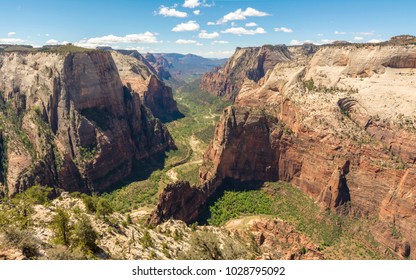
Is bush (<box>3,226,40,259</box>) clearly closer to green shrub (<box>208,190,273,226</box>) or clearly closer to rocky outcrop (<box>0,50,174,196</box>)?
green shrub (<box>208,190,273,226</box>)

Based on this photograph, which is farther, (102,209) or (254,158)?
(254,158)


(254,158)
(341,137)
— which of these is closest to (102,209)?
(254,158)

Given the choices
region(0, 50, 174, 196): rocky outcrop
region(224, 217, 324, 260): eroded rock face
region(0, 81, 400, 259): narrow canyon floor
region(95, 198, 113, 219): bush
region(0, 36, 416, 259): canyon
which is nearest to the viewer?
region(0, 81, 400, 259): narrow canyon floor

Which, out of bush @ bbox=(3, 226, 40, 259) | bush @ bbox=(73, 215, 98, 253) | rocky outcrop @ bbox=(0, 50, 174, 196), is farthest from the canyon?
bush @ bbox=(3, 226, 40, 259)

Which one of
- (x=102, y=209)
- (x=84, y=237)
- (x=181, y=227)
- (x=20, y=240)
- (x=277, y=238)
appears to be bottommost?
(x=277, y=238)

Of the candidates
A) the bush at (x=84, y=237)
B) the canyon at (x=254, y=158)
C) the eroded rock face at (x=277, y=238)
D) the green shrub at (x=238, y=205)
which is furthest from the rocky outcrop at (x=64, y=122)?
the bush at (x=84, y=237)

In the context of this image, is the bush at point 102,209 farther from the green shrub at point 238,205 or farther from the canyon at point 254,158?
the green shrub at point 238,205

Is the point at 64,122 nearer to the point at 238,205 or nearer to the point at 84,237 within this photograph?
the point at 238,205

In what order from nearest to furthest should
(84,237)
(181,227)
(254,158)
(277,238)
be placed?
(84,237)
(181,227)
(277,238)
(254,158)
